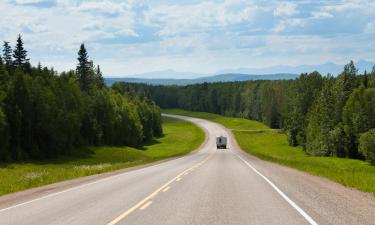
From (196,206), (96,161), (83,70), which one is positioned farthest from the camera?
(83,70)

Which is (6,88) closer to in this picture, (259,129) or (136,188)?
(136,188)

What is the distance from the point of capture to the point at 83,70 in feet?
336

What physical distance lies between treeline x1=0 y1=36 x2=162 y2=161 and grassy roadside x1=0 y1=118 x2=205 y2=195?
3411mm

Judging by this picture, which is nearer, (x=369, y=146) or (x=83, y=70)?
(x=369, y=146)

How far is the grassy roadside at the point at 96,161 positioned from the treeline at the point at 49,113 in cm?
341

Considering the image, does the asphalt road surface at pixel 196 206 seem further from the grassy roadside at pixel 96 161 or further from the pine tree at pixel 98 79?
the pine tree at pixel 98 79

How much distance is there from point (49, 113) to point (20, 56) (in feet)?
52.2

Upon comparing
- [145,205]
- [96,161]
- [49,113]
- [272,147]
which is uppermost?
[49,113]

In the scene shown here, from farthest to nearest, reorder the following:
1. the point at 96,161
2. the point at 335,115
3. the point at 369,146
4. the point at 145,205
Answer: the point at 335,115 → the point at 369,146 → the point at 96,161 → the point at 145,205

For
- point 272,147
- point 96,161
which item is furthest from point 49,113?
point 272,147

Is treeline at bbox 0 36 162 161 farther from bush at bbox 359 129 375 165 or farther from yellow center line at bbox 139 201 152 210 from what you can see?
yellow center line at bbox 139 201 152 210

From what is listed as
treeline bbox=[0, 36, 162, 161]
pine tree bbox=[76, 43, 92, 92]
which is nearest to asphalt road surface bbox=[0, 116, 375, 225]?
treeline bbox=[0, 36, 162, 161]

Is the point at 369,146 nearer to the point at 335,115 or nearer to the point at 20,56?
the point at 335,115

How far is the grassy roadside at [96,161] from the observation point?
2723cm
